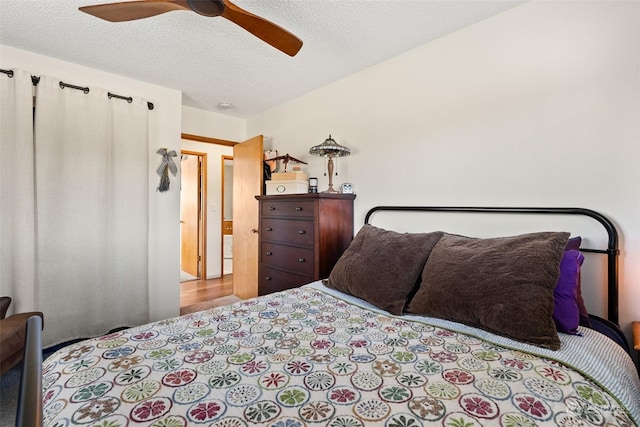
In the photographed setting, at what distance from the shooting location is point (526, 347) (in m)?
1.15

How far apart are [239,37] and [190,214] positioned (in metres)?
3.68

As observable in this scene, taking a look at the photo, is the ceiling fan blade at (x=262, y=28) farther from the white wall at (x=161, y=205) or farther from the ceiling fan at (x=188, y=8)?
the white wall at (x=161, y=205)

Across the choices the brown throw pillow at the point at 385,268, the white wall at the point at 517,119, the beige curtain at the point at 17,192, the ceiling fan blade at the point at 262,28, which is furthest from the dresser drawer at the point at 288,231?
the beige curtain at the point at 17,192

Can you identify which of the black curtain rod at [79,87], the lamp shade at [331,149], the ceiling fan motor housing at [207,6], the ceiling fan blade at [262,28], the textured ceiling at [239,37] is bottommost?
the lamp shade at [331,149]

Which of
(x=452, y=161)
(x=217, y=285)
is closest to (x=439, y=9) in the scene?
(x=452, y=161)

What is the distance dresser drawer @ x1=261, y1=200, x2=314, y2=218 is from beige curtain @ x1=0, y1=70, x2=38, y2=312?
185 centimetres

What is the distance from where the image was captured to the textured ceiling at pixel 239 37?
187 cm

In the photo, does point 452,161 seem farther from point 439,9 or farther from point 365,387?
point 365,387

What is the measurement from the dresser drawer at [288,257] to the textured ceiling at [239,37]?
5.24 feet

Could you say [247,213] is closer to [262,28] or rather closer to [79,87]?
[79,87]

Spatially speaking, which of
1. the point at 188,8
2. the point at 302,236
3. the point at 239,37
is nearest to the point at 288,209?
the point at 302,236

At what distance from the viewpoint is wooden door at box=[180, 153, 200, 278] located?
5.04m

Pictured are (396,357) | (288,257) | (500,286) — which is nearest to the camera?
(396,357)

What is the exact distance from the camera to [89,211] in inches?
105
